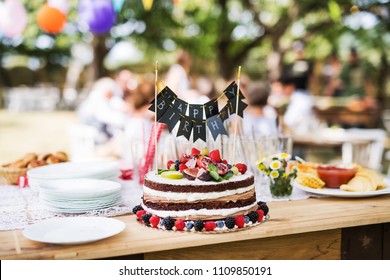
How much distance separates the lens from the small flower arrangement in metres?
2.33

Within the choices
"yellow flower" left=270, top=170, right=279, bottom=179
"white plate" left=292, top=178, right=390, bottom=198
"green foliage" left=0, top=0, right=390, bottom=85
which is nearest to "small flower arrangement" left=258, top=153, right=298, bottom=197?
"yellow flower" left=270, top=170, right=279, bottom=179

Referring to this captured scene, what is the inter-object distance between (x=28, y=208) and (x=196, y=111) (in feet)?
2.63

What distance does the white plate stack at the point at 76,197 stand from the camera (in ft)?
6.60

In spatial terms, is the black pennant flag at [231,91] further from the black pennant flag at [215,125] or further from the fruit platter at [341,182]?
the fruit platter at [341,182]

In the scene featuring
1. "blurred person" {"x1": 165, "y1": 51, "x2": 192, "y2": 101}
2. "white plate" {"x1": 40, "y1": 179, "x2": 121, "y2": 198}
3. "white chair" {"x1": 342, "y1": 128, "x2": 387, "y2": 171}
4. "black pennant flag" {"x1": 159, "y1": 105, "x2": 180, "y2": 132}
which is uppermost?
"blurred person" {"x1": 165, "y1": 51, "x2": 192, "y2": 101}

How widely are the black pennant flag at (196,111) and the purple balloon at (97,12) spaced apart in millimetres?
3872

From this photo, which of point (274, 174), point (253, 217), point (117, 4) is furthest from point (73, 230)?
point (117, 4)

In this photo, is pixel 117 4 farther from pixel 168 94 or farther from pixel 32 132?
pixel 32 132

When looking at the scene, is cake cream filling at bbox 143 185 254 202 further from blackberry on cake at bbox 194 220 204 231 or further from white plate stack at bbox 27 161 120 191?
white plate stack at bbox 27 161 120 191

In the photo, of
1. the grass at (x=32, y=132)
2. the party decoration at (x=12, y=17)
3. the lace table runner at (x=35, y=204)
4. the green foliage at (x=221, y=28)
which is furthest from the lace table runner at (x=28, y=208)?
the green foliage at (x=221, y=28)

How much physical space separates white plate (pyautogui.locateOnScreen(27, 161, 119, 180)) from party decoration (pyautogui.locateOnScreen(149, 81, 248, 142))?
62cm

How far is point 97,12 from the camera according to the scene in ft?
18.3

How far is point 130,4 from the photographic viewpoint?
9406 mm

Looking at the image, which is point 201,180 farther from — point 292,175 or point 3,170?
point 3,170
